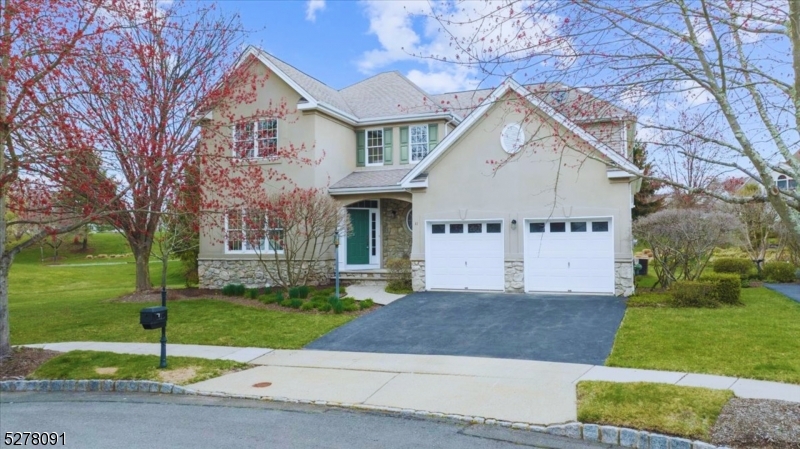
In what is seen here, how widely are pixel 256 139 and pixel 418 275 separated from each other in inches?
268

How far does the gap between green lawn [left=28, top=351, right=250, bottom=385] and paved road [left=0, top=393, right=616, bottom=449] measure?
2.79 ft

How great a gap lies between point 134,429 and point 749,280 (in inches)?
814

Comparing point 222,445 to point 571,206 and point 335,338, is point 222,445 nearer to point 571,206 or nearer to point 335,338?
point 335,338

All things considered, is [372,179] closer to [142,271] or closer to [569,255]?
[569,255]

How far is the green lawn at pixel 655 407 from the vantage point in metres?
5.82

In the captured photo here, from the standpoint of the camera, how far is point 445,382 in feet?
26.6

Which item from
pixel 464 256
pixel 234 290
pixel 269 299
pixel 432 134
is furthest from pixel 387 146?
pixel 269 299

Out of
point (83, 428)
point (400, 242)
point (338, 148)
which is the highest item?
point (338, 148)

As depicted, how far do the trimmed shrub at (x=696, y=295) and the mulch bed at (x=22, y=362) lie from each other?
45.1 feet

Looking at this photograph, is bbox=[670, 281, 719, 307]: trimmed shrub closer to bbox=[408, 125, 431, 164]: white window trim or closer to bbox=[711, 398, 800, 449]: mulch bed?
bbox=[711, 398, 800, 449]: mulch bed

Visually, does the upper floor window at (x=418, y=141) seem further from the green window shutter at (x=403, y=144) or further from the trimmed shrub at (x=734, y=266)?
the trimmed shrub at (x=734, y=266)

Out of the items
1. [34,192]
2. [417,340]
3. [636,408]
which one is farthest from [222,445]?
[34,192]

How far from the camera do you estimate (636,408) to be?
6273 mm

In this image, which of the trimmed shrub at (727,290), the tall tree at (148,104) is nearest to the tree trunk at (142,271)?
the tall tree at (148,104)
